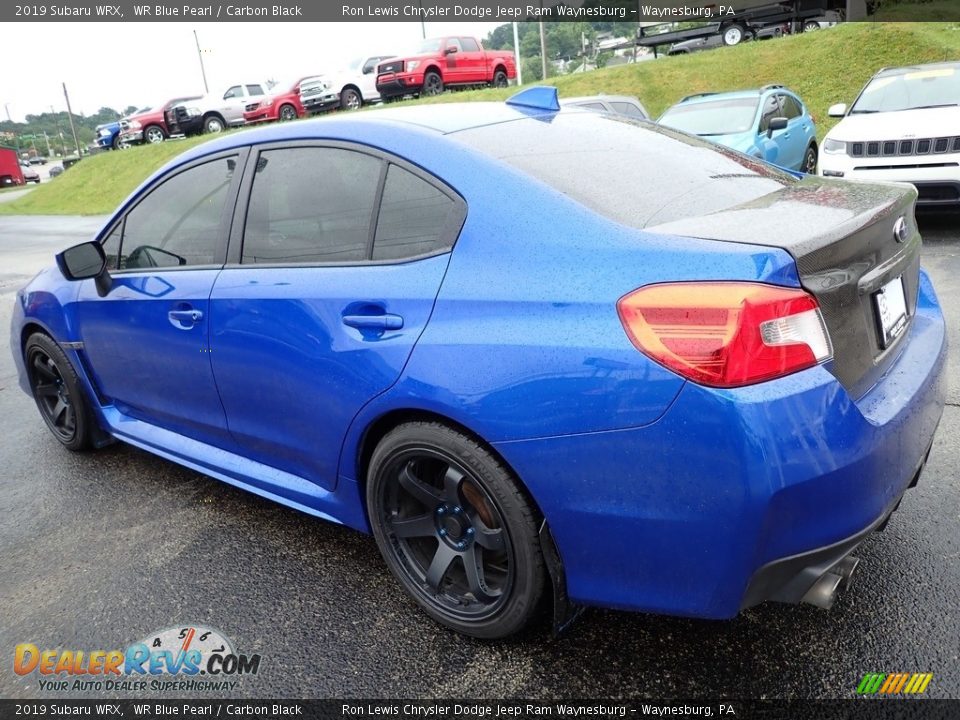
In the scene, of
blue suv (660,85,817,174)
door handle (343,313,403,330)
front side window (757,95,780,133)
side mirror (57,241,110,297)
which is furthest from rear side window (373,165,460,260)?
front side window (757,95,780,133)

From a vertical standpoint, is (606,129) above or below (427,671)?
above

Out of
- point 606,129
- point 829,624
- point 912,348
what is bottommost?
point 829,624

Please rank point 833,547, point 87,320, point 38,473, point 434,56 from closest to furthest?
1. point 833,547
2. point 87,320
3. point 38,473
4. point 434,56

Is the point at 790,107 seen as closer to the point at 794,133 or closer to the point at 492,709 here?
the point at 794,133

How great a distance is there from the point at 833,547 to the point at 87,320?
341 centimetres

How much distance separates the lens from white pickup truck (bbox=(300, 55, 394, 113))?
23.5 metres

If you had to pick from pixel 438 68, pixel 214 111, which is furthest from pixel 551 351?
pixel 214 111

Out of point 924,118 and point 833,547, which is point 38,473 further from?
point 924,118

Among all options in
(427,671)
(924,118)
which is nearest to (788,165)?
(924,118)

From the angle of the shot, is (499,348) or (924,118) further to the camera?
(924,118)

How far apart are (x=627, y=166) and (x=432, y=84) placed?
68.5 feet

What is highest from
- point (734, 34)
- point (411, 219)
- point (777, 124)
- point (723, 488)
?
point (734, 34)

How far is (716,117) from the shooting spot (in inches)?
382

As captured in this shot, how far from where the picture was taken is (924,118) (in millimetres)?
7355
